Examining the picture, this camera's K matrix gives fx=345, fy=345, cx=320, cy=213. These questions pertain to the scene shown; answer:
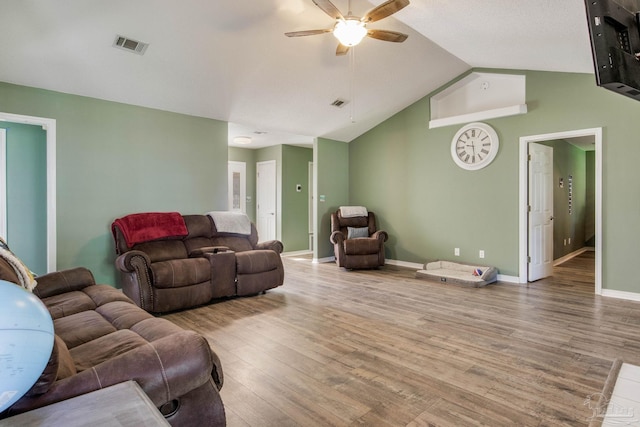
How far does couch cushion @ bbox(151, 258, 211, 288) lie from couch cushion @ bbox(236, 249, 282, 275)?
391 millimetres

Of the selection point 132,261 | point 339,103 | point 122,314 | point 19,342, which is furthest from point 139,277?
point 339,103

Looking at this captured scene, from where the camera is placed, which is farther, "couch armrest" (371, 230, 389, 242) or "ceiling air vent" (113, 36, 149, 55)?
"couch armrest" (371, 230, 389, 242)

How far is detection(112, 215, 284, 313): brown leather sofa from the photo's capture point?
3.52m

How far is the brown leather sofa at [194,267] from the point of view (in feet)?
11.5

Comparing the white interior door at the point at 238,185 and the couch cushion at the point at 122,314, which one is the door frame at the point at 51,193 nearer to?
the couch cushion at the point at 122,314

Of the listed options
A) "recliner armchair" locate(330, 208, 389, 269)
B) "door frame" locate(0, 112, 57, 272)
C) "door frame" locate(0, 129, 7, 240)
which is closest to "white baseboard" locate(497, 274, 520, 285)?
"recliner armchair" locate(330, 208, 389, 269)

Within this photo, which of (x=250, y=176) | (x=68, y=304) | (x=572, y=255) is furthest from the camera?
(x=250, y=176)

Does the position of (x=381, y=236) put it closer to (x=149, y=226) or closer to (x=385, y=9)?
(x=149, y=226)

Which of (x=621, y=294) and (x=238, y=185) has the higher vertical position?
(x=238, y=185)

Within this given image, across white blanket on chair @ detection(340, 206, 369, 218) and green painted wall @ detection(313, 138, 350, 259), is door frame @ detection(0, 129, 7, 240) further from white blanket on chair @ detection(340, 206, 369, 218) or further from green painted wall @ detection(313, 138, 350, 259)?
white blanket on chair @ detection(340, 206, 369, 218)

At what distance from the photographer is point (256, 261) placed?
423 centimetres

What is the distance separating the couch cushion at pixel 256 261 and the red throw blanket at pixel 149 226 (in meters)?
0.85

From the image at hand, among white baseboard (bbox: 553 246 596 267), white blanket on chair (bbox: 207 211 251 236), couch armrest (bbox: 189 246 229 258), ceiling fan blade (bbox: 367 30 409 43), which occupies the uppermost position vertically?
ceiling fan blade (bbox: 367 30 409 43)

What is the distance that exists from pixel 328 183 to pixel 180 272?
12.2ft
